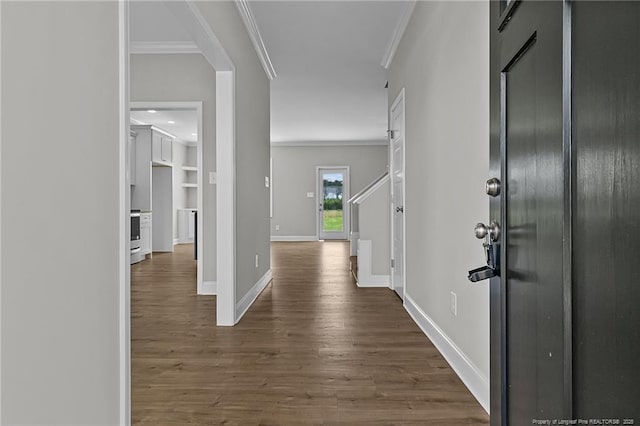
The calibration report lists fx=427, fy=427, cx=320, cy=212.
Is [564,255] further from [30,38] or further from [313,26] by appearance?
[313,26]

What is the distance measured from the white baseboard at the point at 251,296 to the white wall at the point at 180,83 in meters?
0.54

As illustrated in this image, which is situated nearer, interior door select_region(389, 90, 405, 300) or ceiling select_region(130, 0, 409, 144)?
ceiling select_region(130, 0, 409, 144)

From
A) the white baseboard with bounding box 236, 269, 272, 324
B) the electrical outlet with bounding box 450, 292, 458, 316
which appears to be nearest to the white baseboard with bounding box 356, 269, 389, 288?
the white baseboard with bounding box 236, 269, 272, 324

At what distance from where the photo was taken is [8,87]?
95cm

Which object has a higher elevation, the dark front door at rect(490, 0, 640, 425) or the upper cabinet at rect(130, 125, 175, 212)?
the upper cabinet at rect(130, 125, 175, 212)

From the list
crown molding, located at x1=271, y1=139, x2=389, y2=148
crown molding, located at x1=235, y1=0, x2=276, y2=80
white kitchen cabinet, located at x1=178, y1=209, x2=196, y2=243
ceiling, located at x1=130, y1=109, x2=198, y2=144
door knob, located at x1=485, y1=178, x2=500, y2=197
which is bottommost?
white kitchen cabinet, located at x1=178, y1=209, x2=196, y2=243

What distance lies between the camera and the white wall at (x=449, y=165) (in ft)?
6.61

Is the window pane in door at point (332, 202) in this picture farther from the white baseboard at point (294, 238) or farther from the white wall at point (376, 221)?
the white wall at point (376, 221)

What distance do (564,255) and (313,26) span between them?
3.80 meters

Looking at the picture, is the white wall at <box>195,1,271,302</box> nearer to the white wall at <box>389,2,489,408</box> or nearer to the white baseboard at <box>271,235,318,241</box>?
the white wall at <box>389,2,489,408</box>

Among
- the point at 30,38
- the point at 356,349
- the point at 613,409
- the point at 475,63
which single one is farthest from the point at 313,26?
the point at 613,409

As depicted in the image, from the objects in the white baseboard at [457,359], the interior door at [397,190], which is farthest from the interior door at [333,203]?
the white baseboard at [457,359]

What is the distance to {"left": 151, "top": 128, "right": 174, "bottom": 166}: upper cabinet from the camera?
8.08 metres

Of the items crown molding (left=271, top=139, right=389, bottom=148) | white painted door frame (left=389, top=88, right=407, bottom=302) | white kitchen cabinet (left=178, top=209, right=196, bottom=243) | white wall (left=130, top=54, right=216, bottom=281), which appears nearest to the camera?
white painted door frame (left=389, top=88, right=407, bottom=302)
